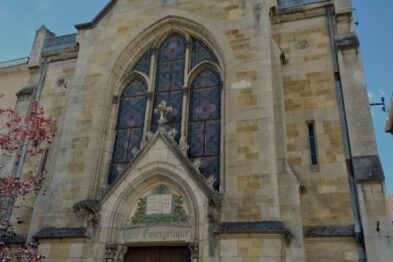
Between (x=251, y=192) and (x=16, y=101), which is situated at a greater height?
(x=16, y=101)

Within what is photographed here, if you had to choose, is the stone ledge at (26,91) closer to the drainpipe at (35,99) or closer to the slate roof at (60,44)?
the drainpipe at (35,99)

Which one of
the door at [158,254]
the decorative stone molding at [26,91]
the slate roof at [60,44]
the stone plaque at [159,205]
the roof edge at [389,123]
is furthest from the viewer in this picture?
the roof edge at [389,123]

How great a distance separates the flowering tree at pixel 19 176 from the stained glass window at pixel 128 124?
198cm

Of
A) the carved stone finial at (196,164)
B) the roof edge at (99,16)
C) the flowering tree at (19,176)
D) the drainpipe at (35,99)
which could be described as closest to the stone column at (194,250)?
the carved stone finial at (196,164)

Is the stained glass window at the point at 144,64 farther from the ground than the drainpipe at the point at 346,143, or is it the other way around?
the stained glass window at the point at 144,64

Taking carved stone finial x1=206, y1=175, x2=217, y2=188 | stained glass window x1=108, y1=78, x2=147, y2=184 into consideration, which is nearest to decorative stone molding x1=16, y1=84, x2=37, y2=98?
stained glass window x1=108, y1=78, x2=147, y2=184

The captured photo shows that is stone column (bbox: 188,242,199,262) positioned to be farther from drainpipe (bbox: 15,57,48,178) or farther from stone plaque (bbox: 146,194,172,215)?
drainpipe (bbox: 15,57,48,178)

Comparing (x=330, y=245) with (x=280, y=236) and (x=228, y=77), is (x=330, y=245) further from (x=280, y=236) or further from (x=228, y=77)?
(x=228, y=77)

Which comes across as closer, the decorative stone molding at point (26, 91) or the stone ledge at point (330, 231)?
the stone ledge at point (330, 231)

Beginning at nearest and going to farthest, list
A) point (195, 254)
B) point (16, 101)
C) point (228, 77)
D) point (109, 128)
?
point (195, 254) → point (228, 77) → point (109, 128) → point (16, 101)

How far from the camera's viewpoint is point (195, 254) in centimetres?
828

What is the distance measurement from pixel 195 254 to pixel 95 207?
2830 millimetres

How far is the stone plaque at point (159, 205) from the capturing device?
923cm

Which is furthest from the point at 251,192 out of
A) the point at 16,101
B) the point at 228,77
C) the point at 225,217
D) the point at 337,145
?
the point at 16,101
